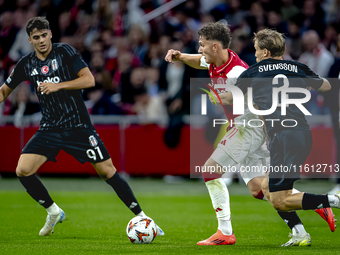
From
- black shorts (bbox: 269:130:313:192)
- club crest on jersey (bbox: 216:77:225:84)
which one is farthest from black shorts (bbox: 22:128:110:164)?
black shorts (bbox: 269:130:313:192)

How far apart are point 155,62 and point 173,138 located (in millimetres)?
2167

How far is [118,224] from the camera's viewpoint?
8.00 meters

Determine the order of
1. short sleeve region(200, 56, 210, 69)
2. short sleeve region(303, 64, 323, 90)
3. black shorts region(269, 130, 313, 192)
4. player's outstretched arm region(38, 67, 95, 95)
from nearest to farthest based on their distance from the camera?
black shorts region(269, 130, 313, 192), short sleeve region(303, 64, 323, 90), player's outstretched arm region(38, 67, 95, 95), short sleeve region(200, 56, 210, 69)

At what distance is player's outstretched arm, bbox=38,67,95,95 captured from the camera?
652 cm

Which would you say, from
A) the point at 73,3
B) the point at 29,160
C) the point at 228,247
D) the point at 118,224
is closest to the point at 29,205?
the point at 118,224

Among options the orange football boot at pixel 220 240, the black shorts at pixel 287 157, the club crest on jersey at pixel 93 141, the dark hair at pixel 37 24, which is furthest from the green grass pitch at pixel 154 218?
the dark hair at pixel 37 24

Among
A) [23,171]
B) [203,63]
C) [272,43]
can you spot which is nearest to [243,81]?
[272,43]

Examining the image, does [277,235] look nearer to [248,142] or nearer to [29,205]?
[248,142]

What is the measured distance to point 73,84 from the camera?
264 inches

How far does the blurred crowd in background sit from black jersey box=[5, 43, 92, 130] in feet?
17.5

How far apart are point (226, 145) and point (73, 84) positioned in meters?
1.98

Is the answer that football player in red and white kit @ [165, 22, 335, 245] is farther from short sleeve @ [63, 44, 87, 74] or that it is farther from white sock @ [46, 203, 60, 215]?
white sock @ [46, 203, 60, 215]

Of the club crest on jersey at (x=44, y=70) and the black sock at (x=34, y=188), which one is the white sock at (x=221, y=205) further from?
the club crest on jersey at (x=44, y=70)

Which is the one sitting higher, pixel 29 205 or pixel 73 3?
pixel 73 3
